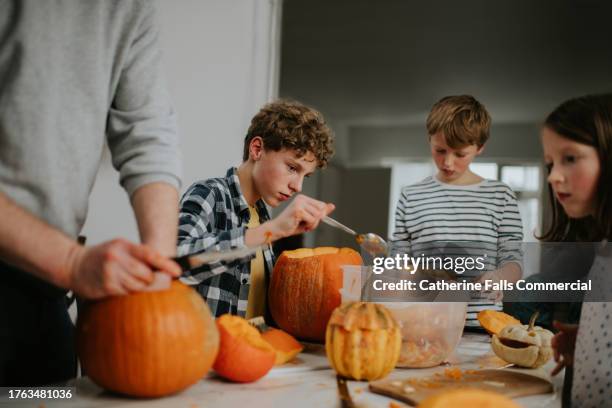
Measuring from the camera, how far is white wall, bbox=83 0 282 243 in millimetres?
2068

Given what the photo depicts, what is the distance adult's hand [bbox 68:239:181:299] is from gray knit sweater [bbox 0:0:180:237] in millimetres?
177

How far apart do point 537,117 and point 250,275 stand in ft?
19.6

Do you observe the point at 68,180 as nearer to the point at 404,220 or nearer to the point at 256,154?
the point at 256,154

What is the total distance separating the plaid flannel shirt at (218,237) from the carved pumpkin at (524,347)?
1.61 feet

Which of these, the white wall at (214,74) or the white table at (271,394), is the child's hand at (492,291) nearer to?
the white table at (271,394)

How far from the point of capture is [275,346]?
84 cm

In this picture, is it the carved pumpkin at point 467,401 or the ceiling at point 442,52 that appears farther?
the ceiling at point 442,52

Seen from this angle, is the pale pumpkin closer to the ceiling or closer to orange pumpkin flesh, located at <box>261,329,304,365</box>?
orange pumpkin flesh, located at <box>261,329,304,365</box>

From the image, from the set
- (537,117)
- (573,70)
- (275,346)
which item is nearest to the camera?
(275,346)

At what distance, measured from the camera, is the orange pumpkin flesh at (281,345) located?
83 centimetres

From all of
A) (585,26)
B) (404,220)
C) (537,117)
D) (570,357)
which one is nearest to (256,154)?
(404,220)

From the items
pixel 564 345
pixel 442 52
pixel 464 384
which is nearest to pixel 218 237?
pixel 464 384

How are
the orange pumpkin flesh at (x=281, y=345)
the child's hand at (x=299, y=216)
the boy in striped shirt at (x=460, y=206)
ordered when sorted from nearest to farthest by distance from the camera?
the orange pumpkin flesh at (x=281, y=345) → the child's hand at (x=299, y=216) → the boy in striped shirt at (x=460, y=206)

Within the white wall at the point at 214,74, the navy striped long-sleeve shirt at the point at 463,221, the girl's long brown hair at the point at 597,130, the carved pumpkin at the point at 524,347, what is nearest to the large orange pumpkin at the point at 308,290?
the carved pumpkin at the point at 524,347
